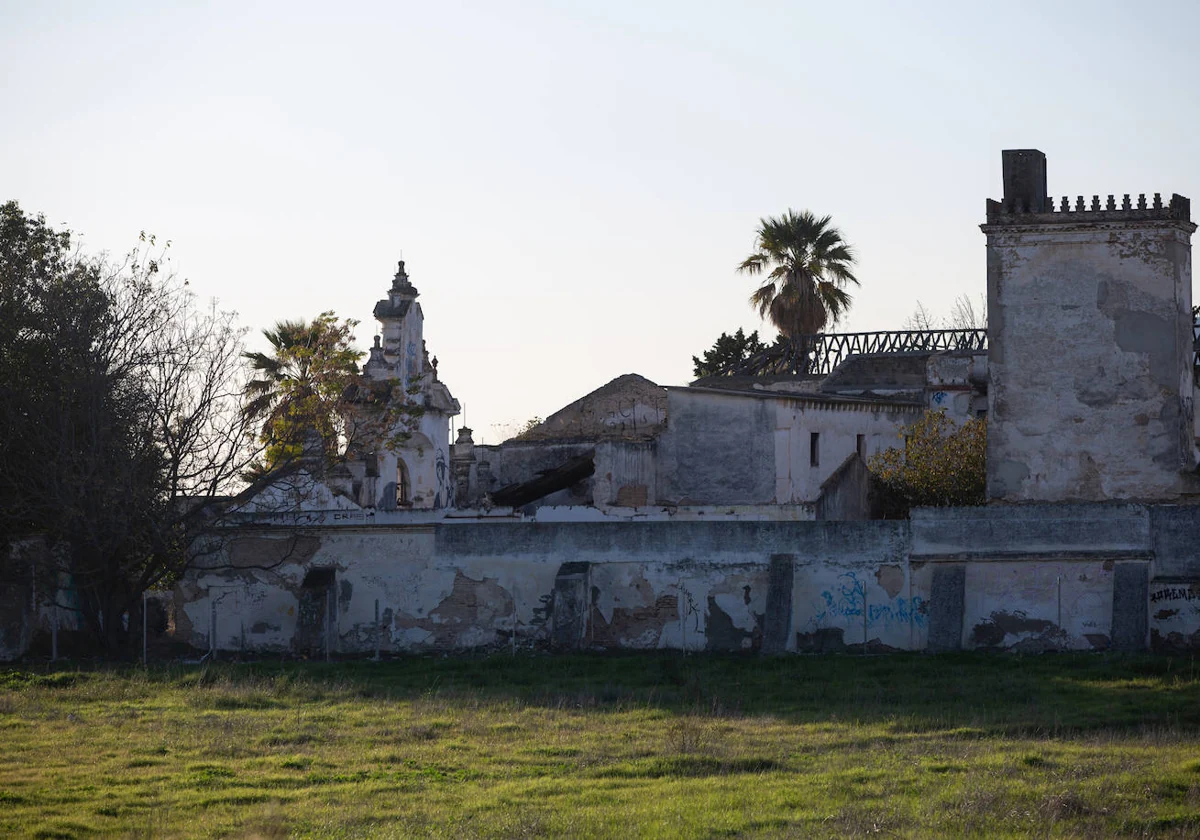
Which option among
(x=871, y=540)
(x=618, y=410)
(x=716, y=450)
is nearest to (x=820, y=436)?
(x=716, y=450)

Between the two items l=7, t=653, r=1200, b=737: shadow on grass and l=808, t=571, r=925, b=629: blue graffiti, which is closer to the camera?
l=7, t=653, r=1200, b=737: shadow on grass

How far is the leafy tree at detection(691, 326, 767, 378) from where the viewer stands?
2532 inches

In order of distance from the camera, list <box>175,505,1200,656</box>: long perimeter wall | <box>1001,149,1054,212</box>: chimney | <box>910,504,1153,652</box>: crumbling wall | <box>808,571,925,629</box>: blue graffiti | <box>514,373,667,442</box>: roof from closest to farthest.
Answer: <box>910,504,1153,652</box>: crumbling wall, <box>175,505,1200,656</box>: long perimeter wall, <box>808,571,925,629</box>: blue graffiti, <box>1001,149,1054,212</box>: chimney, <box>514,373,667,442</box>: roof

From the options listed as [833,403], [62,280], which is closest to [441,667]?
[62,280]

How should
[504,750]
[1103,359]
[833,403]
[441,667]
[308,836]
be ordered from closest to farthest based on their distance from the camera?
[308,836]
[504,750]
[441,667]
[1103,359]
[833,403]

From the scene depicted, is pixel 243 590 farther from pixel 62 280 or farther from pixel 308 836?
pixel 308 836

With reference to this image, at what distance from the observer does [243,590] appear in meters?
31.0

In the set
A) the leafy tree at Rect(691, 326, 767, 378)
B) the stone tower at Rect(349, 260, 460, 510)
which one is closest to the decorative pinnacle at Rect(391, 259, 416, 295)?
the stone tower at Rect(349, 260, 460, 510)

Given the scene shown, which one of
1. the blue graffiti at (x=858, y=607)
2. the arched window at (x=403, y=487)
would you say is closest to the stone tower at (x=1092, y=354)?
the blue graffiti at (x=858, y=607)

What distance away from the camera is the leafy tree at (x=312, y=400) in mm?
31625

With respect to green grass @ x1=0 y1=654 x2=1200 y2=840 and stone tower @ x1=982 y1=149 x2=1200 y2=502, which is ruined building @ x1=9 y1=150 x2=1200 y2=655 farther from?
green grass @ x1=0 y1=654 x2=1200 y2=840

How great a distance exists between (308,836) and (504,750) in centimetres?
468

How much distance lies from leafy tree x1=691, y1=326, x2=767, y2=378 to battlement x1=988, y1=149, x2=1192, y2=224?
98.1ft

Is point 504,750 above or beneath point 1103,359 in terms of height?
beneath
